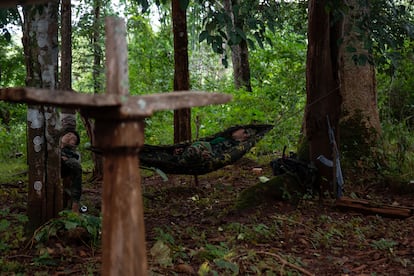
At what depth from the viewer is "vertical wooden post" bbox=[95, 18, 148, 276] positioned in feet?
6.25

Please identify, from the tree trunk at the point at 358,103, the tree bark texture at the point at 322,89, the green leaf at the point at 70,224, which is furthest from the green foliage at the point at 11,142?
the green leaf at the point at 70,224

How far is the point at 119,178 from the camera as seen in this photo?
192 cm

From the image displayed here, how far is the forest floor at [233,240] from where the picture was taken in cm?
353

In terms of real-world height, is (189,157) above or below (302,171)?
above

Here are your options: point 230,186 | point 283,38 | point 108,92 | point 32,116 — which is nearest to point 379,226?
point 230,186

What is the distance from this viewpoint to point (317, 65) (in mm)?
5465

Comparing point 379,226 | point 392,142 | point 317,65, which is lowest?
point 379,226

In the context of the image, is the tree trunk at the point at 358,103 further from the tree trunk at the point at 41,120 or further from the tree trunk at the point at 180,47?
the tree trunk at the point at 41,120

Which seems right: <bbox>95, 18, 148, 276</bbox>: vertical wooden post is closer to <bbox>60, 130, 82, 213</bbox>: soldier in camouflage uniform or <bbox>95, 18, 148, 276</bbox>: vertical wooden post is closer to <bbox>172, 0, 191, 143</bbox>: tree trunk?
<bbox>60, 130, 82, 213</bbox>: soldier in camouflage uniform

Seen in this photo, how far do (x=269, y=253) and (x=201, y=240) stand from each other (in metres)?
0.70

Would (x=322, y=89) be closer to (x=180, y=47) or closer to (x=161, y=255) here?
(x=180, y=47)

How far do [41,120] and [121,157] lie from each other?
213 cm

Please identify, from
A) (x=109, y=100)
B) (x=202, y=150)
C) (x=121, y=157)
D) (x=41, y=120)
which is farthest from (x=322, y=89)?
(x=109, y=100)

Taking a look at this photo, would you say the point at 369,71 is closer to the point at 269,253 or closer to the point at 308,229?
the point at 308,229
